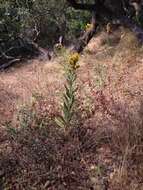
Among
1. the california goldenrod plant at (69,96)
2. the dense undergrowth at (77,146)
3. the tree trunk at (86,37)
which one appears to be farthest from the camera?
the tree trunk at (86,37)

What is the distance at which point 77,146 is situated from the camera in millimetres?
5406

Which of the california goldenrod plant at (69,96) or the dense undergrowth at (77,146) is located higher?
the california goldenrod plant at (69,96)

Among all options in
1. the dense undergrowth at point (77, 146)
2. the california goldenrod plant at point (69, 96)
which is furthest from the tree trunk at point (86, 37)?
the california goldenrod plant at point (69, 96)

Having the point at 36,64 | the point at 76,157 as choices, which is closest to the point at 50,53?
the point at 36,64

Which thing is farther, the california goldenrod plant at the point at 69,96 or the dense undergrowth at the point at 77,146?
the california goldenrod plant at the point at 69,96

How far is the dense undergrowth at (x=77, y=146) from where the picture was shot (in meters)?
4.89

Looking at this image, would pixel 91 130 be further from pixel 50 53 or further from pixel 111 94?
pixel 50 53

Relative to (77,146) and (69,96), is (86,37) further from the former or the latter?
Result: (77,146)

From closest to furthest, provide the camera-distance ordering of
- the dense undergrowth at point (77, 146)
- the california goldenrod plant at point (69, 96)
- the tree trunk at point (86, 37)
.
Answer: the dense undergrowth at point (77, 146) < the california goldenrod plant at point (69, 96) < the tree trunk at point (86, 37)

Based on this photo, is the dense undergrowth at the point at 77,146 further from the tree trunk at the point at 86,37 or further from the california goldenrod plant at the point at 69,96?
the tree trunk at the point at 86,37

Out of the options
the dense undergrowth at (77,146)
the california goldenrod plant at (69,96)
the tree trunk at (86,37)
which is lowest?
the tree trunk at (86,37)

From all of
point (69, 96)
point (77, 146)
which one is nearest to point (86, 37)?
point (69, 96)

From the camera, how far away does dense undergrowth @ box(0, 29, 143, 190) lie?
4.89 metres

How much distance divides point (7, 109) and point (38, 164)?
222 centimetres
